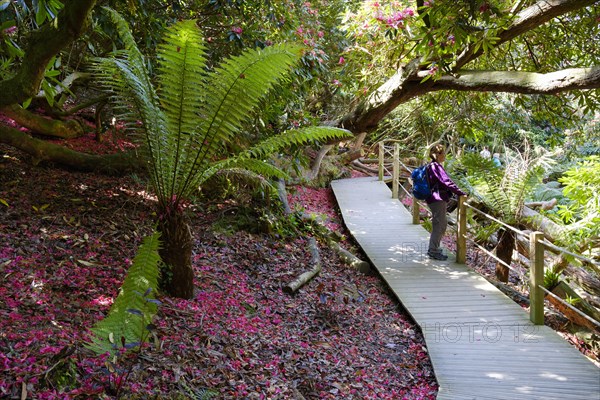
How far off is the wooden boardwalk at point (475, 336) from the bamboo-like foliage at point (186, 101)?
2183mm

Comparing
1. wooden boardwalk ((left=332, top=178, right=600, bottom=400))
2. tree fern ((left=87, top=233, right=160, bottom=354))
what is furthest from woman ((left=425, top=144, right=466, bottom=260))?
tree fern ((left=87, top=233, right=160, bottom=354))

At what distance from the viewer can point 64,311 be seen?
317 cm

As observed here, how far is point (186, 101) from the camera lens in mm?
3578

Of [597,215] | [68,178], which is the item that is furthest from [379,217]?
[68,178]

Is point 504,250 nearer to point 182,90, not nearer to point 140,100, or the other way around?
point 182,90

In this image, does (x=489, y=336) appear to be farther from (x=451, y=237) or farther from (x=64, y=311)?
(x=451, y=237)

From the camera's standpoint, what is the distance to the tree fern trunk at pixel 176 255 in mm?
3812

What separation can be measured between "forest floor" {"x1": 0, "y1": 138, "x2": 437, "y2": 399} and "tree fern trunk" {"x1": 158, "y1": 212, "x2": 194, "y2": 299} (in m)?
0.14

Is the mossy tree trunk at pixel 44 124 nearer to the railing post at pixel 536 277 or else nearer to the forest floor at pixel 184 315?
the forest floor at pixel 184 315

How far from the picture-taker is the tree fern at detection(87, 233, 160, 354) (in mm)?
2709

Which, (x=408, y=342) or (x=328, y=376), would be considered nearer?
(x=328, y=376)

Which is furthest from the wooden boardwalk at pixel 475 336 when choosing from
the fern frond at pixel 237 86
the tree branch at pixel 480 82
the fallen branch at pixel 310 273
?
the fern frond at pixel 237 86

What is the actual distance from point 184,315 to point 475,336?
262 cm

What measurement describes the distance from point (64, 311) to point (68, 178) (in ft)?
9.06
